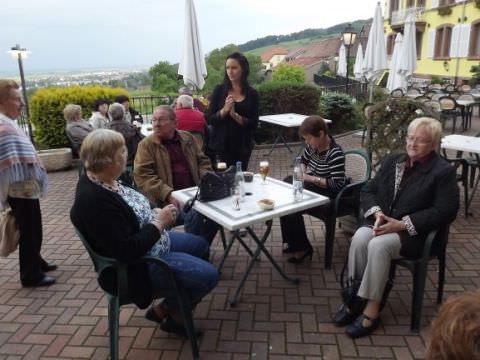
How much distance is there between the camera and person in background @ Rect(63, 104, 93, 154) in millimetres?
4996

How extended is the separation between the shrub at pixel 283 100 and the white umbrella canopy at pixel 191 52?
1.69m

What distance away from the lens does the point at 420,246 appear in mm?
2299

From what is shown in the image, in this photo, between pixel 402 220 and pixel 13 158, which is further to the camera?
pixel 13 158

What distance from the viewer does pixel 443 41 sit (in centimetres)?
2042

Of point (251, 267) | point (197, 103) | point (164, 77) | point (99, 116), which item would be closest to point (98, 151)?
point (251, 267)

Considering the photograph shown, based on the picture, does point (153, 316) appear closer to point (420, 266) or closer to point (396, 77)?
point (420, 266)

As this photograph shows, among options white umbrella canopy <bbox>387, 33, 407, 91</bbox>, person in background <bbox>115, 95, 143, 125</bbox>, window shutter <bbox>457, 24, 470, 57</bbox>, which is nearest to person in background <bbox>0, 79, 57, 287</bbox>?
person in background <bbox>115, 95, 143, 125</bbox>

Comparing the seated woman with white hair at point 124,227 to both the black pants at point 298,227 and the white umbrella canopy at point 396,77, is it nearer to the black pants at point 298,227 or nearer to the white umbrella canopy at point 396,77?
the black pants at point 298,227

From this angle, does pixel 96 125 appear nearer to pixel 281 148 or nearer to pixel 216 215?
pixel 281 148

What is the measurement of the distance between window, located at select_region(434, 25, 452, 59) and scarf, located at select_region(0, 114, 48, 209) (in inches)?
873

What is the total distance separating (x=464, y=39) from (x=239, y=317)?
64.3 ft

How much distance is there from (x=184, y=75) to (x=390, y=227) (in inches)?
189

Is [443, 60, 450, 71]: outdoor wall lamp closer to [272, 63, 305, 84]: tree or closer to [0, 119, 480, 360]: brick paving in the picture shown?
[272, 63, 305, 84]: tree

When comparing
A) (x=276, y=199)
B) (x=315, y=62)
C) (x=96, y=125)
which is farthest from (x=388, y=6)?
(x=276, y=199)
